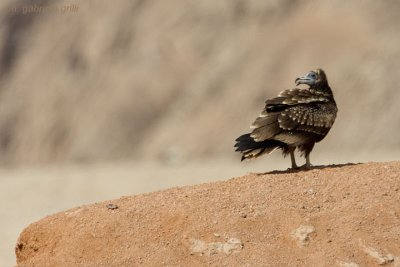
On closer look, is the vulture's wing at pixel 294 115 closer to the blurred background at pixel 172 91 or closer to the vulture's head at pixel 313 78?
the vulture's head at pixel 313 78

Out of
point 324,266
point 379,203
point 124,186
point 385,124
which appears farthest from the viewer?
point 124,186

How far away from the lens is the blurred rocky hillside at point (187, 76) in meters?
59.0

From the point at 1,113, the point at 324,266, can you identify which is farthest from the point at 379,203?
the point at 1,113

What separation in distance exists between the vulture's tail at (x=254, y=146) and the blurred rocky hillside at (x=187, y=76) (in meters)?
42.0

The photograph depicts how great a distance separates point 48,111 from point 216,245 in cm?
5120

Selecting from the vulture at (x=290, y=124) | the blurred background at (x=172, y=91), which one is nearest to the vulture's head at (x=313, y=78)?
the vulture at (x=290, y=124)

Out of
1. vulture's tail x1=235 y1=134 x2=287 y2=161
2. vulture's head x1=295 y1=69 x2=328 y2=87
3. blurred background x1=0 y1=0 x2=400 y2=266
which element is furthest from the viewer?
blurred background x1=0 y1=0 x2=400 y2=266

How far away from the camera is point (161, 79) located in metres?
62.3

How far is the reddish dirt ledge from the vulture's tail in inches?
42.5

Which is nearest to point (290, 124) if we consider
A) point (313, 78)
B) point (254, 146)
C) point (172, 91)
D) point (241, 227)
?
point (254, 146)

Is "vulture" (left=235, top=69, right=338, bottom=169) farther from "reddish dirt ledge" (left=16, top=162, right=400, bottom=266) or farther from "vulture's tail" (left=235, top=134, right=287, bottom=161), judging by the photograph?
"reddish dirt ledge" (left=16, top=162, right=400, bottom=266)

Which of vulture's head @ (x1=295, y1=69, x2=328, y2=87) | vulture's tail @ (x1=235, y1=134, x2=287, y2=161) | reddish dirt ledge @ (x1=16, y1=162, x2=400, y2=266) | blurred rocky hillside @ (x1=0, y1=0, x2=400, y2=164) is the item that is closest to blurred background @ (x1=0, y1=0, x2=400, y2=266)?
blurred rocky hillside @ (x1=0, y1=0, x2=400, y2=164)

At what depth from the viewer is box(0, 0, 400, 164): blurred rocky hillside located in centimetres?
5900

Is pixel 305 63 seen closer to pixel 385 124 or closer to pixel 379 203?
pixel 385 124
